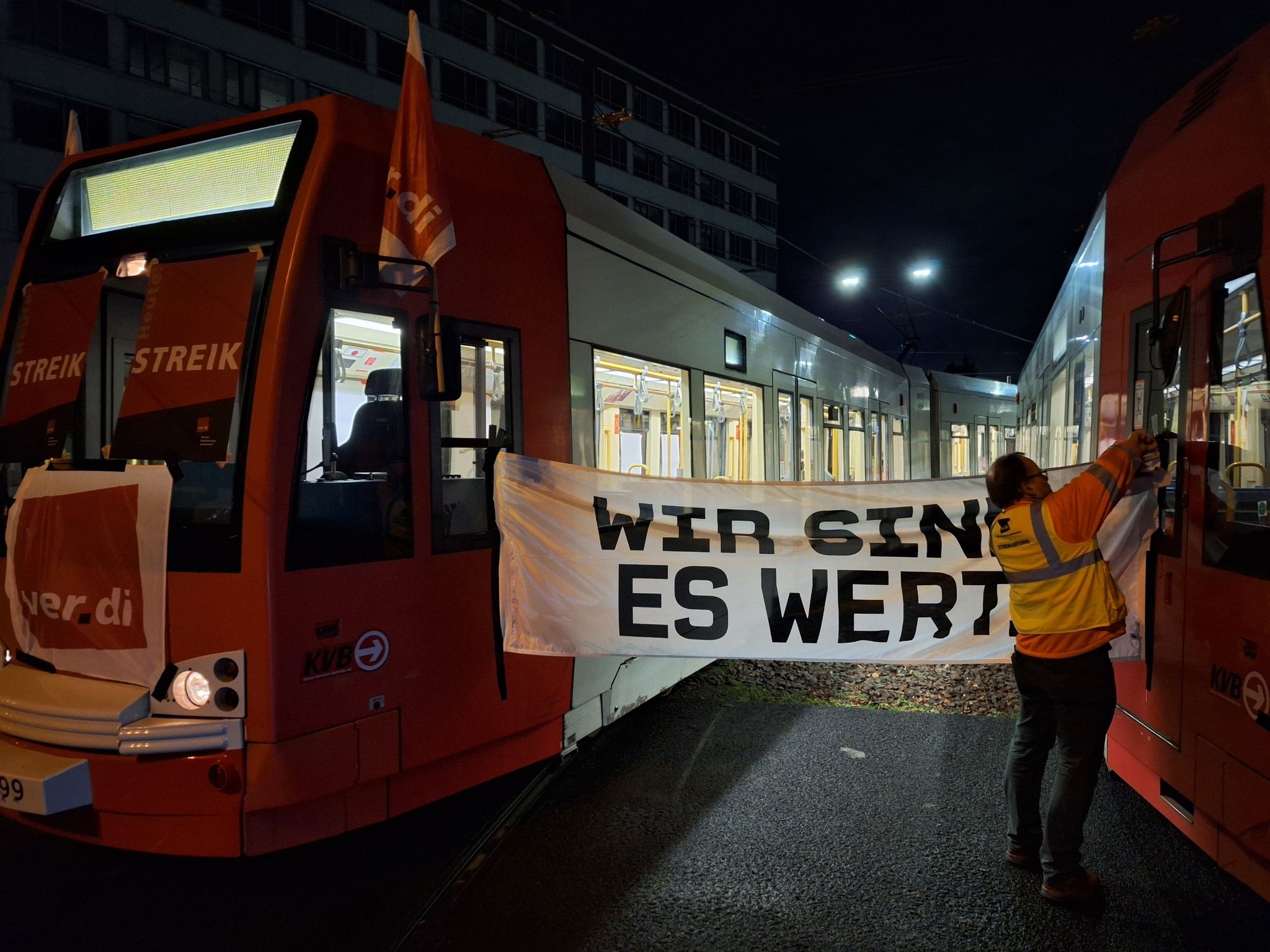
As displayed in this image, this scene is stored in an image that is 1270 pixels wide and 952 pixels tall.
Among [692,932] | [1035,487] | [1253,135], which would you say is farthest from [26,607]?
[1253,135]

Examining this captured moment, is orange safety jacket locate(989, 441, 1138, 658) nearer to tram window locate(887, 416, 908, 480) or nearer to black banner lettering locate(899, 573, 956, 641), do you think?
black banner lettering locate(899, 573, 956, 641)

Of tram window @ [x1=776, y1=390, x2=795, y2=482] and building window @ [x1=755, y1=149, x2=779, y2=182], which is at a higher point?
building window @ [x1=755, y1=149, x2=779, y2=182]

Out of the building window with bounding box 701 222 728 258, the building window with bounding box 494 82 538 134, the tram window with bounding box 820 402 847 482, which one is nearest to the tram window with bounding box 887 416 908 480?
the tram window with bounding box 820 402 847 482

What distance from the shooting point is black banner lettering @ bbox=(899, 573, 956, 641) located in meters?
4.10

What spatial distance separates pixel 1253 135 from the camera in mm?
3000

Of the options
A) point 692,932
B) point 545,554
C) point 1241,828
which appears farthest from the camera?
point 545,554

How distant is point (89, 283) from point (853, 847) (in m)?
4.03

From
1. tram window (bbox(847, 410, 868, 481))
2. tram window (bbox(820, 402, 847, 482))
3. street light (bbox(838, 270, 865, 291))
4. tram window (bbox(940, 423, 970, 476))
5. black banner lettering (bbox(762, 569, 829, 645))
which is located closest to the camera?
black banner lettering (bbox(762, 569, 829, 645))

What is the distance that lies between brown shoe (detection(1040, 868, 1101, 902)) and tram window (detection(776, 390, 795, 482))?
4.27 meters

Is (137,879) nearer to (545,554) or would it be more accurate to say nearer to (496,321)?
(545,554)

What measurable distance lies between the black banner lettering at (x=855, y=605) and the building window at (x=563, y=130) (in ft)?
121

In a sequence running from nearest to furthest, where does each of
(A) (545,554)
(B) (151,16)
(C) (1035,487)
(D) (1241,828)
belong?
(D) (1241,828) < (C) (1035,487) < (A) (545,554) < (B) (151,16)

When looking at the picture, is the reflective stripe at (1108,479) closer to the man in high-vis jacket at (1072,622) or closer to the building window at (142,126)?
the man in high-vis jacket at (1072,622)

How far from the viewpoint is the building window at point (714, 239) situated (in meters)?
49.4
